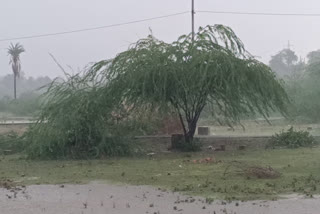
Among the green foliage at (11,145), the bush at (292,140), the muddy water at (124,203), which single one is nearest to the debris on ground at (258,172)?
the muddy water at (124,203)

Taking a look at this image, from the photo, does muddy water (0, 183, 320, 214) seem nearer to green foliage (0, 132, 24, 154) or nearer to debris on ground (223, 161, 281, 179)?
debris on ground (223, 161, 281, 179)

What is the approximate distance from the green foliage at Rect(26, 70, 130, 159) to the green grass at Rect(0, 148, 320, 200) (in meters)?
0.82

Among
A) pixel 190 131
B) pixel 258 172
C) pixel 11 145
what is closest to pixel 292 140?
pixel 190 131

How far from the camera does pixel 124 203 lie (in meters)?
9.44

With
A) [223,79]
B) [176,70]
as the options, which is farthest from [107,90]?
[223,79]

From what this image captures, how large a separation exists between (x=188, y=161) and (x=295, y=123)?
2220 centimetres

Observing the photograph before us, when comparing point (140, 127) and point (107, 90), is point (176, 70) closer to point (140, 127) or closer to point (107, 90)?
point (107, 90)

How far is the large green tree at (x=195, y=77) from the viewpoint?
1719 cm

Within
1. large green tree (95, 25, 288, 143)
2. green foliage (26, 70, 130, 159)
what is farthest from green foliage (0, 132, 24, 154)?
large green tree (95, 25, 288, 143)

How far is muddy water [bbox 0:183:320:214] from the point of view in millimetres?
8648

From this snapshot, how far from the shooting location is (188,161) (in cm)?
1525

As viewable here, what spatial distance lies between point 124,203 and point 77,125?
7844 millimetres

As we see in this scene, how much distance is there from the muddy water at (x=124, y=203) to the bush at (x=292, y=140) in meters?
9.83

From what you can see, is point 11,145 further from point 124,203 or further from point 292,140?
point 124,203
